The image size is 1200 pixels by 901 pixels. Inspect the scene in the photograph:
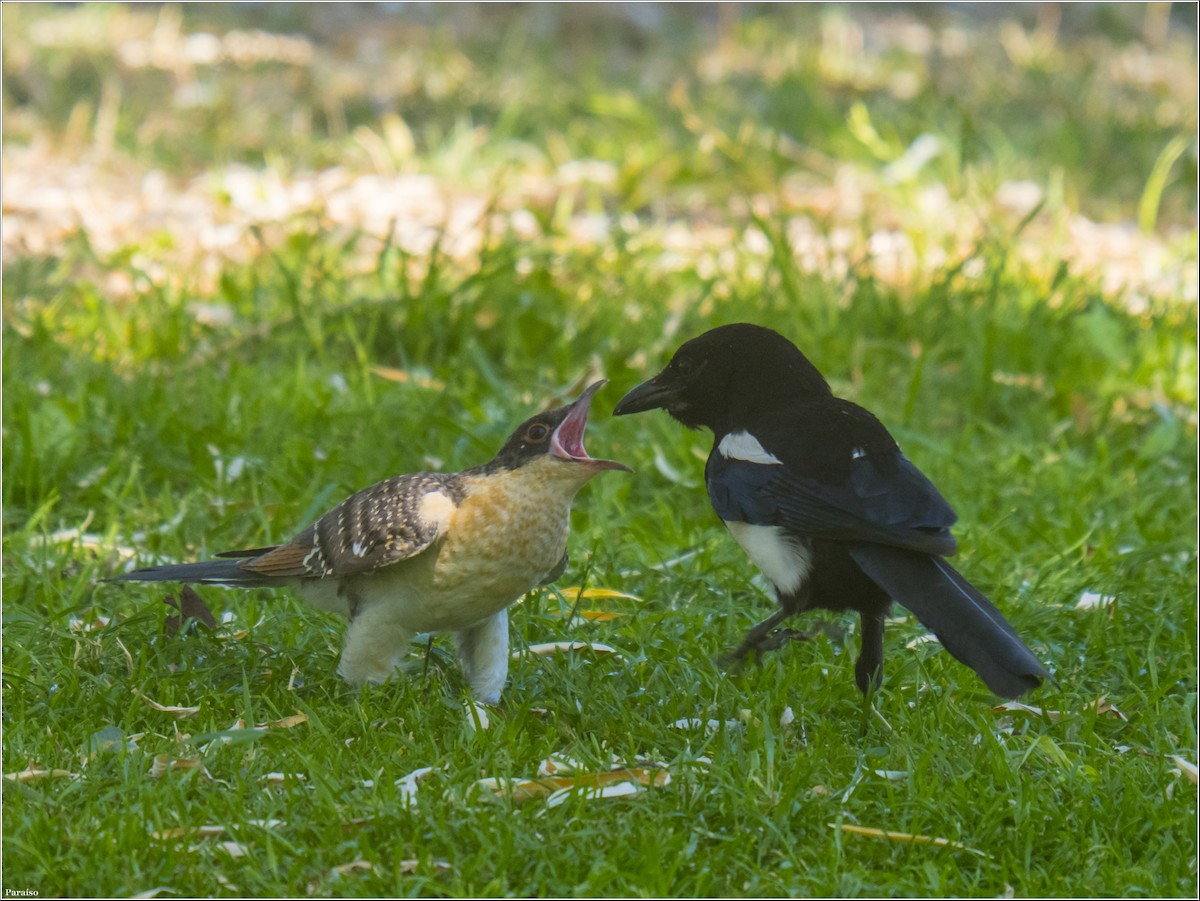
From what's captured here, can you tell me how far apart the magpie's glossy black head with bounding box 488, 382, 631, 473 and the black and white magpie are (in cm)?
43

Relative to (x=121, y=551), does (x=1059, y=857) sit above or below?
above

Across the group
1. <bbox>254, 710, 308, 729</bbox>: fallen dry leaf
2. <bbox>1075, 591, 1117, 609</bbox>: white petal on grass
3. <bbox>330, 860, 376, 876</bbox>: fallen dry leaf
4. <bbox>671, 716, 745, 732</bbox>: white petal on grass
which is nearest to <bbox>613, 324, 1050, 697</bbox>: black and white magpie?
<bbox>671, 716, 745, 732</bbox>: white petal on grass

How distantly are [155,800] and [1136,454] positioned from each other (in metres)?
4.57

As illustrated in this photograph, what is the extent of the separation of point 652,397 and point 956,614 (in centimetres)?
131

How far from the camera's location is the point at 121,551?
17.7ft

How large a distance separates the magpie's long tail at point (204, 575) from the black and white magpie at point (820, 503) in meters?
1.23

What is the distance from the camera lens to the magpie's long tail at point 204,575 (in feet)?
14.9

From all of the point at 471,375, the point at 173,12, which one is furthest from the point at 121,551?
the point at 173,12

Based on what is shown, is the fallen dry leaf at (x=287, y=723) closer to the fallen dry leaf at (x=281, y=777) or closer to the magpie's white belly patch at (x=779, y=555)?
the fallen dry leaf at (x=281, y=777)

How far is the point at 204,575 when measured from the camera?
4.57 metres

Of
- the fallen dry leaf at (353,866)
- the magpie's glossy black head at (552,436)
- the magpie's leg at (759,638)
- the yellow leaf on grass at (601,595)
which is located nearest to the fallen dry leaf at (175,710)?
the fallen dry leaf at (353,866)

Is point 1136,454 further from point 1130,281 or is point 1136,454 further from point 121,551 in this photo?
point 121,551

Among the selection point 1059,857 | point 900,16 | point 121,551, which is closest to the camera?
point 1059,857

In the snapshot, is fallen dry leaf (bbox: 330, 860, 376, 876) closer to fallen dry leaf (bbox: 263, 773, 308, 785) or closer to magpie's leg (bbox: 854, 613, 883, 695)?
fallen dry leaf (bbox: 263, 773, 308, 785)
